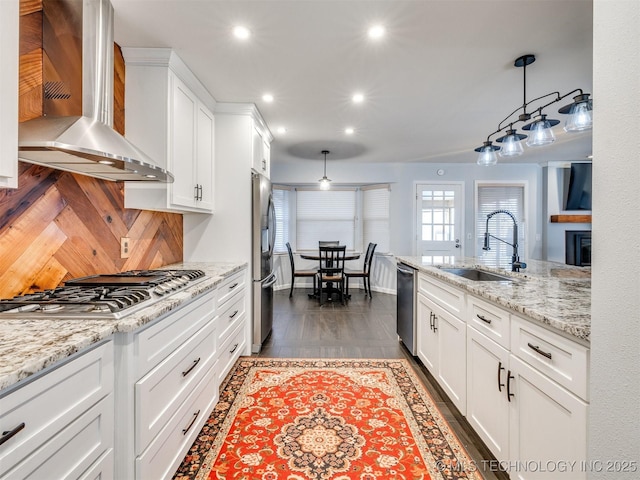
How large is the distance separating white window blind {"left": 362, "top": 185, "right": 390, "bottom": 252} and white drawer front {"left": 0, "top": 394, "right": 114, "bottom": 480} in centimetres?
543

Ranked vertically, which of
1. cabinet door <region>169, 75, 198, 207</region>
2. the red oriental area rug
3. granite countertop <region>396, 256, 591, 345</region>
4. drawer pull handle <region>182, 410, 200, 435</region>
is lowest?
the red oriental area rug

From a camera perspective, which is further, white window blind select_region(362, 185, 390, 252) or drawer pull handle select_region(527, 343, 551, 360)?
white window blind select_region(362, 185, 390, 252)

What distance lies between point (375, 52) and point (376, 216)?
420 cm

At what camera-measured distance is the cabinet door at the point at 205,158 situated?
8.66ft

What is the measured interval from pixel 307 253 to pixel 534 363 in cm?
520

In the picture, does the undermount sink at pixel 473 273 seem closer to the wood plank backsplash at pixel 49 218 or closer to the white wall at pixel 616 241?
the white wall at pixel 616 241

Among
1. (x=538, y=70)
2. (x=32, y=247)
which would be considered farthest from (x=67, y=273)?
(x=538, y=70)

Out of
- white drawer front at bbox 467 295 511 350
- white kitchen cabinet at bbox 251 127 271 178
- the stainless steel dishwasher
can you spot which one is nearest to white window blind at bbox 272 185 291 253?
white kitchen cabinet at bbox 251 127 271 178

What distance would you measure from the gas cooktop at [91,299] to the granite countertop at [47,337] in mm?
29

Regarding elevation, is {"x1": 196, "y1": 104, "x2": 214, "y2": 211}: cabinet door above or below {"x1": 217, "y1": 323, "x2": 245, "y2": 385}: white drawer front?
above

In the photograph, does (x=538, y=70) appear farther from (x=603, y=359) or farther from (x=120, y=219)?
(x=120, y=219)

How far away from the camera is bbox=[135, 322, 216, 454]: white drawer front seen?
3.82ft

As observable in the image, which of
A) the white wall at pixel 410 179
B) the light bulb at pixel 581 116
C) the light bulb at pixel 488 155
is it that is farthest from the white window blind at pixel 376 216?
the light bulb at pixel 581 116

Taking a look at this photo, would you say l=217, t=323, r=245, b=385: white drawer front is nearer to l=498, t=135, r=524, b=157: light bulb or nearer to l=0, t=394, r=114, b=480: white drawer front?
l=0, t=394, r=114, b=480: white drawer front
